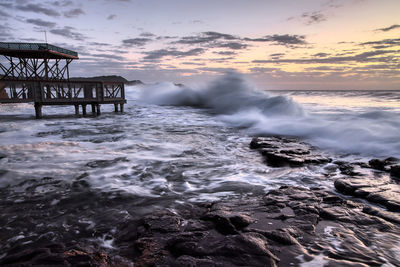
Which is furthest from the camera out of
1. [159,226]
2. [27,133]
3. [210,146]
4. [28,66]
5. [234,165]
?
[28,66]

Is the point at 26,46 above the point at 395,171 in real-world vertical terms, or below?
above

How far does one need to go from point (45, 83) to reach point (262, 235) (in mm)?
16004

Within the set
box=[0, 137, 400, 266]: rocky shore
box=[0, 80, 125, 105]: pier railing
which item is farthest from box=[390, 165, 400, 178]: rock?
box=[0, 80, 125, 105]: pier railing

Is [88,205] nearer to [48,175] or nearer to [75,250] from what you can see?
[75,250]

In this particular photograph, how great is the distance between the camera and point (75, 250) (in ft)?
8.29

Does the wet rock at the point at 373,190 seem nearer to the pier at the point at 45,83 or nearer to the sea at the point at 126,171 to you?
the sea at the point at 126,171

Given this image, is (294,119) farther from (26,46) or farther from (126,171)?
(26,46)

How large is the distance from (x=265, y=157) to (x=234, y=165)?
118cm

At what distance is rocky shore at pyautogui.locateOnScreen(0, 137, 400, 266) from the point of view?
7.92 feet

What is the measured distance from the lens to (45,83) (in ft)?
48.1

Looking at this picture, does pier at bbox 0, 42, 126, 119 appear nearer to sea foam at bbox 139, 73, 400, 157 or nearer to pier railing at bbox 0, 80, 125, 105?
pier railing at bbox 0, 80, 125, 105

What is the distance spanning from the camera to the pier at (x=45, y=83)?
14680 mm

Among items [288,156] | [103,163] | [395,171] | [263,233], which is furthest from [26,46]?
[395,171]

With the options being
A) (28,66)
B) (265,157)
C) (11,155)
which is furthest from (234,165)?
(28,66)
